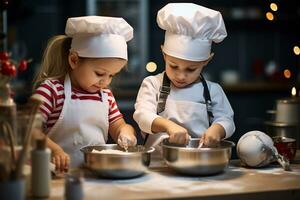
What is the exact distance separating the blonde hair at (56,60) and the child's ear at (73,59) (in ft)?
0.18

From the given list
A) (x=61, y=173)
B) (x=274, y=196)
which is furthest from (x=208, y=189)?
(x=61, y=173)

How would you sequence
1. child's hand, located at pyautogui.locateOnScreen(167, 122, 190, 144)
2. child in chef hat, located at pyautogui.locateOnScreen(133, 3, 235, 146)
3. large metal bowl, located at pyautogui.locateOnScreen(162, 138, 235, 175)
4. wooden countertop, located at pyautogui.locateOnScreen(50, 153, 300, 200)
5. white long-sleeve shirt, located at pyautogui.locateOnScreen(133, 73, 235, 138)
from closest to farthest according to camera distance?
wooden countertop, located at pyautogui.locateOnScreen(50, 153, 300, 200)
large metal bowl, located at pyautogui.locateOnScreen(162, 138, 235, 175)
child's hand, located at pyautogui.locateOnScreen(167, 122, 190, 144)
child in chef hat, located at pyautogui.locateOnScreen(133, 3, 235, 146)
white long-sleeve shirt, located at pyautogui.locateOnScreen(133, 73, 235, 138)

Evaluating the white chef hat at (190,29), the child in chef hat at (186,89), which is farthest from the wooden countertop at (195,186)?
the white chef hat at (190,29)

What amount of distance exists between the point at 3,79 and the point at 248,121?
3663mm

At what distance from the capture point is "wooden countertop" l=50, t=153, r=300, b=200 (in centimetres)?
140

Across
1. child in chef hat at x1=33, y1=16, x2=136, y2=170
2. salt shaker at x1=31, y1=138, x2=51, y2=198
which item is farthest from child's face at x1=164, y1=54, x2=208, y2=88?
salt shaker at x1=31, y1=138, x2=51, y2=198

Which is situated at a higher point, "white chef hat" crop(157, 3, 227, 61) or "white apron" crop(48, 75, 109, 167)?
"white chef hat" crop(157, 3, 227, 61)

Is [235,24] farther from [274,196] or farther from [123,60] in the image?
[274,196]

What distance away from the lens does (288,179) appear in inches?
62.5

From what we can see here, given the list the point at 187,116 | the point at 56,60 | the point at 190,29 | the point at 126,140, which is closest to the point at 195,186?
the point at 126,140

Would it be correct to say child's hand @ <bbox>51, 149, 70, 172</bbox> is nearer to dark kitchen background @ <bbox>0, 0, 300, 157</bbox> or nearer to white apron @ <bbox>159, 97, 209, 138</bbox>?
white apron @ <bbox>159, 97, 209, 138</bbox>

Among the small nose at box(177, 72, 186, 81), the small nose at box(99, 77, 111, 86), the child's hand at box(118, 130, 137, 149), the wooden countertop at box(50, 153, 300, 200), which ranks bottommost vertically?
the wooden countertop at box(50, 153, 300, 200)

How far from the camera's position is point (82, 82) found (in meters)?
1.84

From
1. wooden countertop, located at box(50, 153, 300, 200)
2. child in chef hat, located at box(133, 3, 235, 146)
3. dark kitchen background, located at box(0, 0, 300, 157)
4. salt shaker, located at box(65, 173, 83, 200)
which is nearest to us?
salt shaker, located at box(65, 173, 83, 200)
